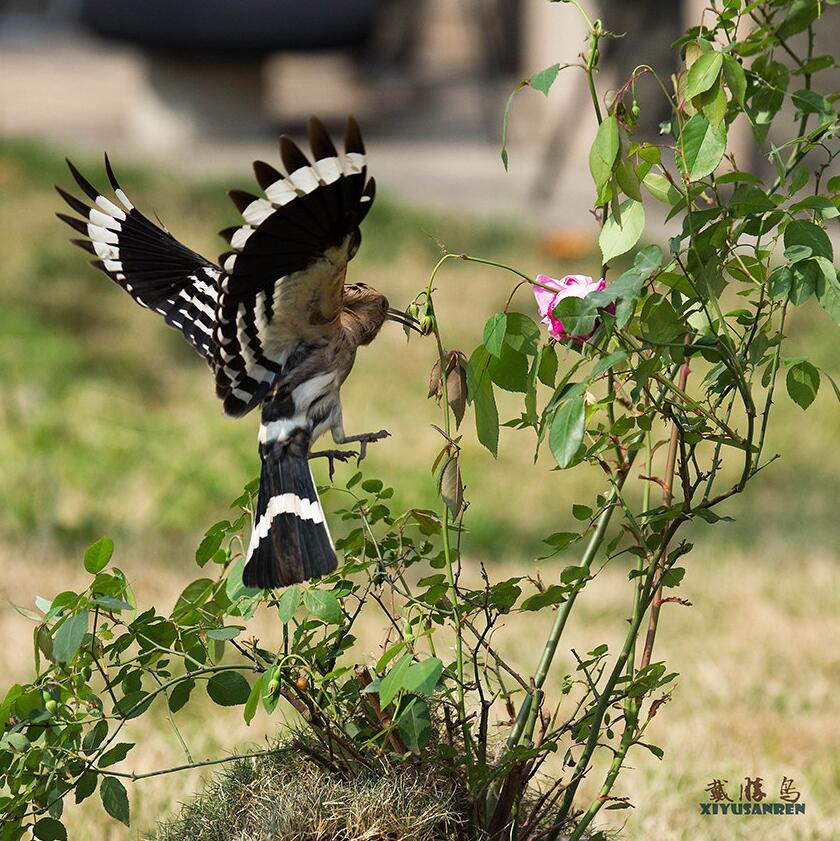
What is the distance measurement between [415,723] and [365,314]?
0.55 metres

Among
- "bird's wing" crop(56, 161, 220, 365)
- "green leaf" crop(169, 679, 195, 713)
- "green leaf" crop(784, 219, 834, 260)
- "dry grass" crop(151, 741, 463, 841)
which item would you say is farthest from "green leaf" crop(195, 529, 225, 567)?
"green leaf" crop(784, 219, 834, 260)

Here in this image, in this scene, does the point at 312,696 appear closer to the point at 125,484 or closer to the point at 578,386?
the point at 578,386

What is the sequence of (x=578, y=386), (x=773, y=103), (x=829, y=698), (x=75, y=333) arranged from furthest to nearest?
1. (x=75, y=333)
2. (x=829, y=698)
3. (x=773, y=103)
4. (x=578, y=386)

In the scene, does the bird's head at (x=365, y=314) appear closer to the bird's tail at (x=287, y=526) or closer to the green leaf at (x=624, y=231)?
the bird's tail at (x=287, y=526)

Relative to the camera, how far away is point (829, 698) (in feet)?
9.61

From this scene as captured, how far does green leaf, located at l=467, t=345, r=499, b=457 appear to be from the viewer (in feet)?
4.64

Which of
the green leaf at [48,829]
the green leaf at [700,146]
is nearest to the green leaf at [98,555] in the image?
the green leaf at [48,829]

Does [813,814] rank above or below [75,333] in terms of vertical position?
below

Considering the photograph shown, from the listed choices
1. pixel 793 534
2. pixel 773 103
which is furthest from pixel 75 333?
pixel 773 103

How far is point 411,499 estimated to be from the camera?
3980 mm

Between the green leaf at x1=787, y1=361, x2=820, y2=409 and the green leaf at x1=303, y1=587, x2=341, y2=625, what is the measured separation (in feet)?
1.77

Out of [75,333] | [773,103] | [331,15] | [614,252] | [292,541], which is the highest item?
[331,15]

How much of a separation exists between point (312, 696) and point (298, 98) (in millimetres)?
8909

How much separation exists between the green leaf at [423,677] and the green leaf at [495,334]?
32 centimetres
